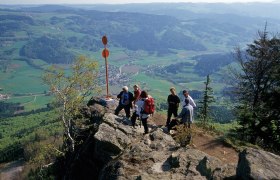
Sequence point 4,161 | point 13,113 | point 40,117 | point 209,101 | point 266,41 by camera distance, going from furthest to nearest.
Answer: point 13,113 < point 40,117 < point 4,161 < point 209,101 < point 266,41

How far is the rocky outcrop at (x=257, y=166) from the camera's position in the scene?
13336mm

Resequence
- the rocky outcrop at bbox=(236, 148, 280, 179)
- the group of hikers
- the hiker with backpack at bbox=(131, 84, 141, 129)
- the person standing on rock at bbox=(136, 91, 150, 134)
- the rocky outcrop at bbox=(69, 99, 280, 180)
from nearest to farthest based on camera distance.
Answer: the rocky outcrop at bbox=(236, 148, 280, 179), the rocky outcrop at bbox=(69, 99, 280, 180), the group of hikers, the person standing on rock at bbox=(136, 91, 150, 134), the hiker with backpack at bbox=(131, 84, 141, 129)

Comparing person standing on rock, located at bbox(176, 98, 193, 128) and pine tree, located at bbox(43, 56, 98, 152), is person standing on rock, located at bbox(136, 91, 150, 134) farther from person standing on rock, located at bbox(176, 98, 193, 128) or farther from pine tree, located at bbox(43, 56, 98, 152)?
pine tree, located at bbox(43, 56, 98, 152)

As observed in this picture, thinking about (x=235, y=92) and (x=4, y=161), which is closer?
(x=235, y=92)

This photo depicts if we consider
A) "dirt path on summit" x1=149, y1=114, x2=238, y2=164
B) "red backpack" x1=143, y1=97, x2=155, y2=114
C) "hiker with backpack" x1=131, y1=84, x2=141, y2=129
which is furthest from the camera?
"dirt path on summit" x1=149, y1=114, x2=238, y2=164

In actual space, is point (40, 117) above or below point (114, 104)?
below

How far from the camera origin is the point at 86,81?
29391 millimetres

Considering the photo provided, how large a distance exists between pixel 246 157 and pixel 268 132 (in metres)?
15.1

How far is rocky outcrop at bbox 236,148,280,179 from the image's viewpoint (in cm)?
1334

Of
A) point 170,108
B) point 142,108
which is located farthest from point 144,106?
point 170,108

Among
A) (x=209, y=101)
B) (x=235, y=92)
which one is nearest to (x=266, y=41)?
(x=235, y=92)

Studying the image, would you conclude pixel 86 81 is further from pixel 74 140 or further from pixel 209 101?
pixel 209 101

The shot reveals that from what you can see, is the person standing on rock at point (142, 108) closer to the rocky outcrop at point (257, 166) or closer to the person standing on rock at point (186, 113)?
the person standing on rock at point (186, 113)

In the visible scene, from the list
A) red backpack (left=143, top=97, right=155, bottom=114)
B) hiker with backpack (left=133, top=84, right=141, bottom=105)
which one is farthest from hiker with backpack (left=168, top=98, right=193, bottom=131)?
hiker with backpack (left=133, top=84, right=141, bottom=105)
